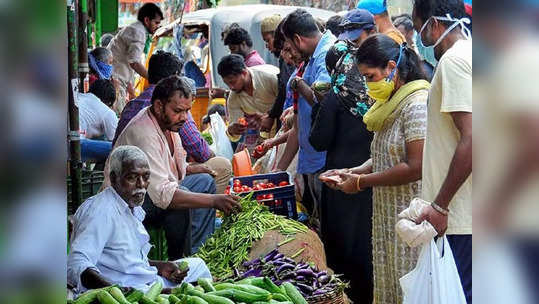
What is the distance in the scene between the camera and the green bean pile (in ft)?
18.3

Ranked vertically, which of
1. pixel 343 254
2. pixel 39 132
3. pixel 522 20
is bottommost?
pixel 343 254

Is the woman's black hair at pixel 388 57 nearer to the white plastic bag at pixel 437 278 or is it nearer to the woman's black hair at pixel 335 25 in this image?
the white plastic bag at pixel 437 278

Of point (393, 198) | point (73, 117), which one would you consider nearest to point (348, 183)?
point (393, 198)

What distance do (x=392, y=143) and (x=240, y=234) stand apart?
1.54m

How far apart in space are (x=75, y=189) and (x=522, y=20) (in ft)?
15.4

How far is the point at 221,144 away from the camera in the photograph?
31.9ft

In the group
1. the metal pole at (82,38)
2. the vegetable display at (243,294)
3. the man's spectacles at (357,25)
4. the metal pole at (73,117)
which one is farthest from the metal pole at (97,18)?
the vegetable display at (243,294)

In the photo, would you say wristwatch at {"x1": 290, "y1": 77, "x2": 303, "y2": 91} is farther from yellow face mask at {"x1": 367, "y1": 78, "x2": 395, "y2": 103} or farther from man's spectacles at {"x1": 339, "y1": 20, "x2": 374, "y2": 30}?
yellow face mask at {"x1": 367, "y1": 78, "x2": 395, "y2": 103}

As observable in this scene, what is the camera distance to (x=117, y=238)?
4.62 m

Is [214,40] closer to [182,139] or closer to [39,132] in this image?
[182,139]

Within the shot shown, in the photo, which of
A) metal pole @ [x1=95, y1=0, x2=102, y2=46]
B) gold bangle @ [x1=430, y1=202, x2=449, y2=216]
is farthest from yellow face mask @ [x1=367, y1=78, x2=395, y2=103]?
metal pole @ [x1=95, y1=0, x2=102, y2=46]

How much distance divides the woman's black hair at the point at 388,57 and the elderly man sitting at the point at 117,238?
1427 mm

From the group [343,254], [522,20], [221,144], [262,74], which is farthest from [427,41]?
[221,144]

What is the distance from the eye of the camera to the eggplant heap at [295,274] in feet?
15.6
